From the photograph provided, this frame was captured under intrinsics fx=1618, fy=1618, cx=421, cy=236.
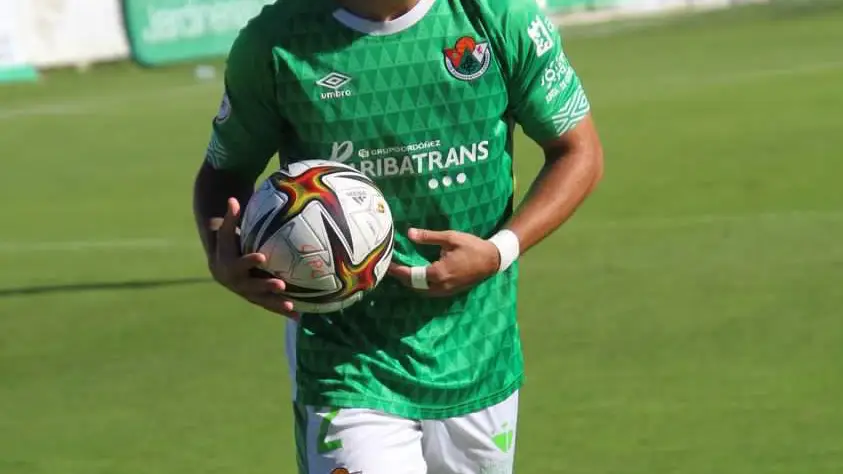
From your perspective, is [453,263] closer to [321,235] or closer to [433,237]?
[433,237]

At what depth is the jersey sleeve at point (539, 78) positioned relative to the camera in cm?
449

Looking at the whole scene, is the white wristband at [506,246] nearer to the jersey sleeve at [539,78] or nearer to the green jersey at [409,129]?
the green jersey at [409,129]

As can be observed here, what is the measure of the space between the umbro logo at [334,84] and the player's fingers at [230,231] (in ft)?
1.30

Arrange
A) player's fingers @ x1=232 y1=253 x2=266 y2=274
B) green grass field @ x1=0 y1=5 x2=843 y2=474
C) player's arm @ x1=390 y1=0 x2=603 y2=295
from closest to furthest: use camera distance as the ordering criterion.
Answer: player's fingers @ x1=232 y1=253 x2=266 y2=274 → player's arm @ x1=390 y1=0 x2=603 y2=295 → green grass field @ x1=0 y1=5 x2=843 y2=474

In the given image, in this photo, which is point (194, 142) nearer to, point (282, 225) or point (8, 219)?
point (8, 219)

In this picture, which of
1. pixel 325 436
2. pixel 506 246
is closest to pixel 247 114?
pixel 506 246

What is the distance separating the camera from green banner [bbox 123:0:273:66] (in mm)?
26641

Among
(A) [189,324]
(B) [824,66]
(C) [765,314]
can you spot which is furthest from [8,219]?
(B) [824,66]

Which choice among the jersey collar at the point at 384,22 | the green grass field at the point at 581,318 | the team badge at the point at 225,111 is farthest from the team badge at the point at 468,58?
the green grass field at the point at 581,318

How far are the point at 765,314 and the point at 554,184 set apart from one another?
16.1 feet

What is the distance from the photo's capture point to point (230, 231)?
14.3ft

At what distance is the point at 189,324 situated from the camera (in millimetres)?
10008

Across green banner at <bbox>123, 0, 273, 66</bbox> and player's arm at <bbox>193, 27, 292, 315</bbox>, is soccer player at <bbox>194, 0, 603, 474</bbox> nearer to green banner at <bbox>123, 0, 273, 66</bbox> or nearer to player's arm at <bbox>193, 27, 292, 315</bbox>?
player's arm at <bbox>193, 27, 292, 315</bbox>

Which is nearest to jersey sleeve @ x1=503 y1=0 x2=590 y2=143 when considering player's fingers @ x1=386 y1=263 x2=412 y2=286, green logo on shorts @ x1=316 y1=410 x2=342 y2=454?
player's fingers @ x1=386 y1=263 x2=412 y2=286
